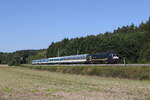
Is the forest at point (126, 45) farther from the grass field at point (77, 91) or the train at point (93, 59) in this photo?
the grass field at point (77, 91)

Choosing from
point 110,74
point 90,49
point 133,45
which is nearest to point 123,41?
point 133,45

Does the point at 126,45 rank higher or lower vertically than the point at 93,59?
higher

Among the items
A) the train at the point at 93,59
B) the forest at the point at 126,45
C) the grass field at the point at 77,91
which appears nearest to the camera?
the grass field at the point at 77,91

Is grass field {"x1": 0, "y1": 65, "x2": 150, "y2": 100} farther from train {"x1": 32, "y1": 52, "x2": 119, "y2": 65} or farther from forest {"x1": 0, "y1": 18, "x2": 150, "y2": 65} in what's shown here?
forest {"x1": 0, "y1": 18, "x2": 150, "y2": 65}

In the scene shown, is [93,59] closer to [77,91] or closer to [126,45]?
[126,45]

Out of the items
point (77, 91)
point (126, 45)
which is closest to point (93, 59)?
point (126, 45)

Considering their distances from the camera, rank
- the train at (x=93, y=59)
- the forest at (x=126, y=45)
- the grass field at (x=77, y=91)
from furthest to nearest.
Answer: the forest at (x=126, y=45)
the train at (x=93, y=59)
the grass field at (x=77, y=91)

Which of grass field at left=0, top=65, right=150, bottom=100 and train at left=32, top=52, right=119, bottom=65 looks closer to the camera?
grass field at left=0, top=65, right=150, bottom=100

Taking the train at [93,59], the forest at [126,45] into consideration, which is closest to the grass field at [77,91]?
the train at [93,59]

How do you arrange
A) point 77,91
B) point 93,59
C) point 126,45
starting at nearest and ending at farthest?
1. point 77,91
2. point 93,59
3. point 126,45

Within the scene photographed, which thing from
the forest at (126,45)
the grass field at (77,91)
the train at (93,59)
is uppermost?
the forest at (126,45)

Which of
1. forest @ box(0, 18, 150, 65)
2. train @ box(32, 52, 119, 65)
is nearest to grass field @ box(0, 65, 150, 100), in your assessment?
train @ box(32, 52, 119, 65)

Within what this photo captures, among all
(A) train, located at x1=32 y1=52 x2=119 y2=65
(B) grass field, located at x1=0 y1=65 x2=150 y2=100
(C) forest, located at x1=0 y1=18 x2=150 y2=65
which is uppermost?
(C) forest, located at x1=0 y1=18 x2=150 y2=65

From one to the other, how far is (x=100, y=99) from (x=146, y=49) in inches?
→ 2530
